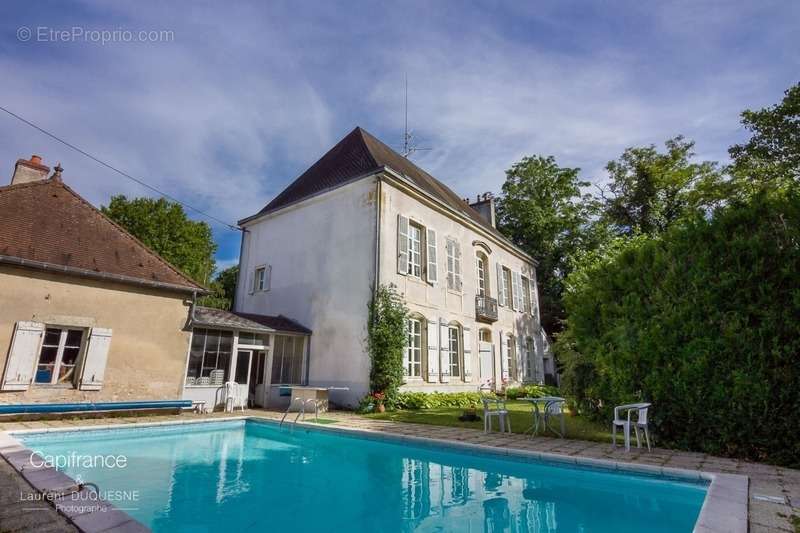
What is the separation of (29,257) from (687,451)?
1350 centimetres

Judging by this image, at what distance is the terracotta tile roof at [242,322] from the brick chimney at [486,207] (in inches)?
514

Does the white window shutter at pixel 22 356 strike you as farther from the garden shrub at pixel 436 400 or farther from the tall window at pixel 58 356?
the garden shrub at pixel 436 400

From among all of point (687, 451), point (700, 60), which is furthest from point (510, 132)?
point (687, 451)

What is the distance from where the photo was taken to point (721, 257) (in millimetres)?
6387

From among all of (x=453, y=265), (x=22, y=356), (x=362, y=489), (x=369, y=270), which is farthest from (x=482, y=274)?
(x=22, y=356)

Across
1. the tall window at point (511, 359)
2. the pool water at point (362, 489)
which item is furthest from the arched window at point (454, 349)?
the pool water at point (362, 489)

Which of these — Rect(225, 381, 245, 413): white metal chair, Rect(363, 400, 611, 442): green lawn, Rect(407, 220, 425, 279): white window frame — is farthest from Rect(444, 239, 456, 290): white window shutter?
Rect(225, 381, 245, 413): white metal chair

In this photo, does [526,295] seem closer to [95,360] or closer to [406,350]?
[406,350]

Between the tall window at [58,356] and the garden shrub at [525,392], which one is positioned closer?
the tall window at [58,356]

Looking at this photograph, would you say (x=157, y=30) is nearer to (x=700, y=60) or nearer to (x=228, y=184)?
(x=228, y=184)

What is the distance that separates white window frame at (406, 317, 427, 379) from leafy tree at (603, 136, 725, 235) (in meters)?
15.6

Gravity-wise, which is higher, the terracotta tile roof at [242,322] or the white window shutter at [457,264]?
the white window shutter at [457,264]

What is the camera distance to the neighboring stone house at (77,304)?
8.65m

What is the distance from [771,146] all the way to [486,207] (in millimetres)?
13332
